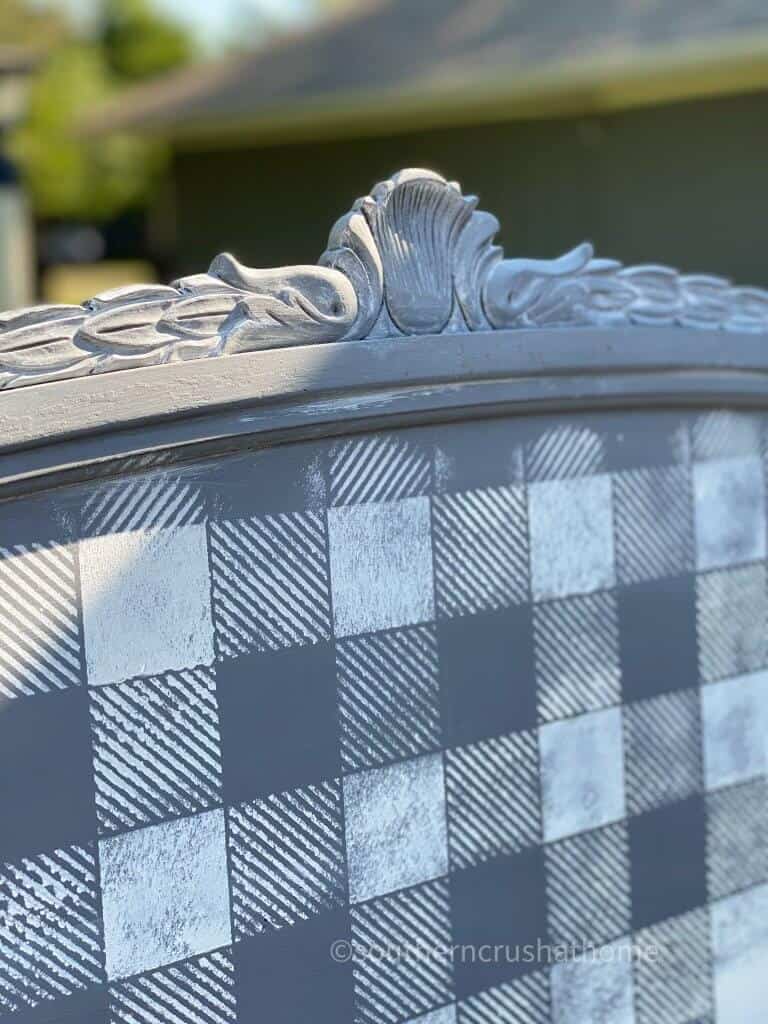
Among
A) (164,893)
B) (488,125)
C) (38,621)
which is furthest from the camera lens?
(488,125)

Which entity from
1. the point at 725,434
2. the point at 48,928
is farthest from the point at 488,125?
the point at 48,928

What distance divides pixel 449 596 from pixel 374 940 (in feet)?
1.55

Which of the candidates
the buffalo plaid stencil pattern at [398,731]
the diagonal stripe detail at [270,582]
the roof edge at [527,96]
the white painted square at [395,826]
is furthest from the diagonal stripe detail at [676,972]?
the roof edge at [527,96]

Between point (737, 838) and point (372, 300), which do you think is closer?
point (372, 300)

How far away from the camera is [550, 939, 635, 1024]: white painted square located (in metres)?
2.06

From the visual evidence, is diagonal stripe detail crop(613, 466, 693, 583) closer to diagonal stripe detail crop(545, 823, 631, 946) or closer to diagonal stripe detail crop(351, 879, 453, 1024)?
diagonal stripe detail crop(545, 823, 631, 946)

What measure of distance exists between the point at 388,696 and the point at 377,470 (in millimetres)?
301

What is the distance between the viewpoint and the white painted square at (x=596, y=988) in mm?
2057

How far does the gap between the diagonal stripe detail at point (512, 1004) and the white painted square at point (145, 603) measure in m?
0.68

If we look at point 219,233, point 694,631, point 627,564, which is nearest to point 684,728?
point 694,631

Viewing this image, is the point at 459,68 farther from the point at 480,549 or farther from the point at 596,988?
the point at 596,988

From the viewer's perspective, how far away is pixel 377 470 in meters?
1.83

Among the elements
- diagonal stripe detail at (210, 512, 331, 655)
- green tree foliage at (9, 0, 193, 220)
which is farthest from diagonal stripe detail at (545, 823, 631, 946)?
green tree foliage at (9, 0, 193, 220)

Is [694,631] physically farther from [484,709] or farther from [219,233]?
[219,233]
